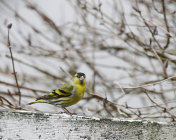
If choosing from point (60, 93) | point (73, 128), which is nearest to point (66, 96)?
point (60, 93)

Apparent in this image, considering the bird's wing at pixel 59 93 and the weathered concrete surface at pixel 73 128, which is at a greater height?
the bird's wing at pixel 59 93

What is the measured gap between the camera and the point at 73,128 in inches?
66.2

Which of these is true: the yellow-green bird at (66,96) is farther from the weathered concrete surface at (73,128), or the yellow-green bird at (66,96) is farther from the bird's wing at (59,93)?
the weathered concrete surface at (73,128)

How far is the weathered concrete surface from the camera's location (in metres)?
1.50

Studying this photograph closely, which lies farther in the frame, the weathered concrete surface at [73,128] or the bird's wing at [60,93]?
the bird's wing at [60,93]

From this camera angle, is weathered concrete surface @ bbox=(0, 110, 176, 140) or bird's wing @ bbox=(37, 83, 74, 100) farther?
bird's wing @ bbox=(37, 83, 74, 100)

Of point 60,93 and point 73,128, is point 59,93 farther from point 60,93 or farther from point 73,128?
point 73,128

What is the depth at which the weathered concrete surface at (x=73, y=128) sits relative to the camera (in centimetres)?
150

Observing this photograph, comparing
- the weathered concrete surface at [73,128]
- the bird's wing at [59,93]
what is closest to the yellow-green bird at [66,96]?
the bird's wing at [59,93]

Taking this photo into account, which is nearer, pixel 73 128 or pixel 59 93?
pixel 73 128

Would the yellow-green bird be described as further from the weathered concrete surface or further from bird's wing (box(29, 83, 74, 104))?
the weathered concrete surface

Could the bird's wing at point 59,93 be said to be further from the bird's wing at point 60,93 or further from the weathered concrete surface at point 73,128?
the weathered concrete surface at point 73,128

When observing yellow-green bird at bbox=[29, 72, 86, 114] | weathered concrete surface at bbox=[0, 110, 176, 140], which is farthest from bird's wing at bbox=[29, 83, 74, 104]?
weathered concrete surface at bbox=[0, 110, 176, 140]

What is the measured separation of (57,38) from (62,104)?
1700mm
